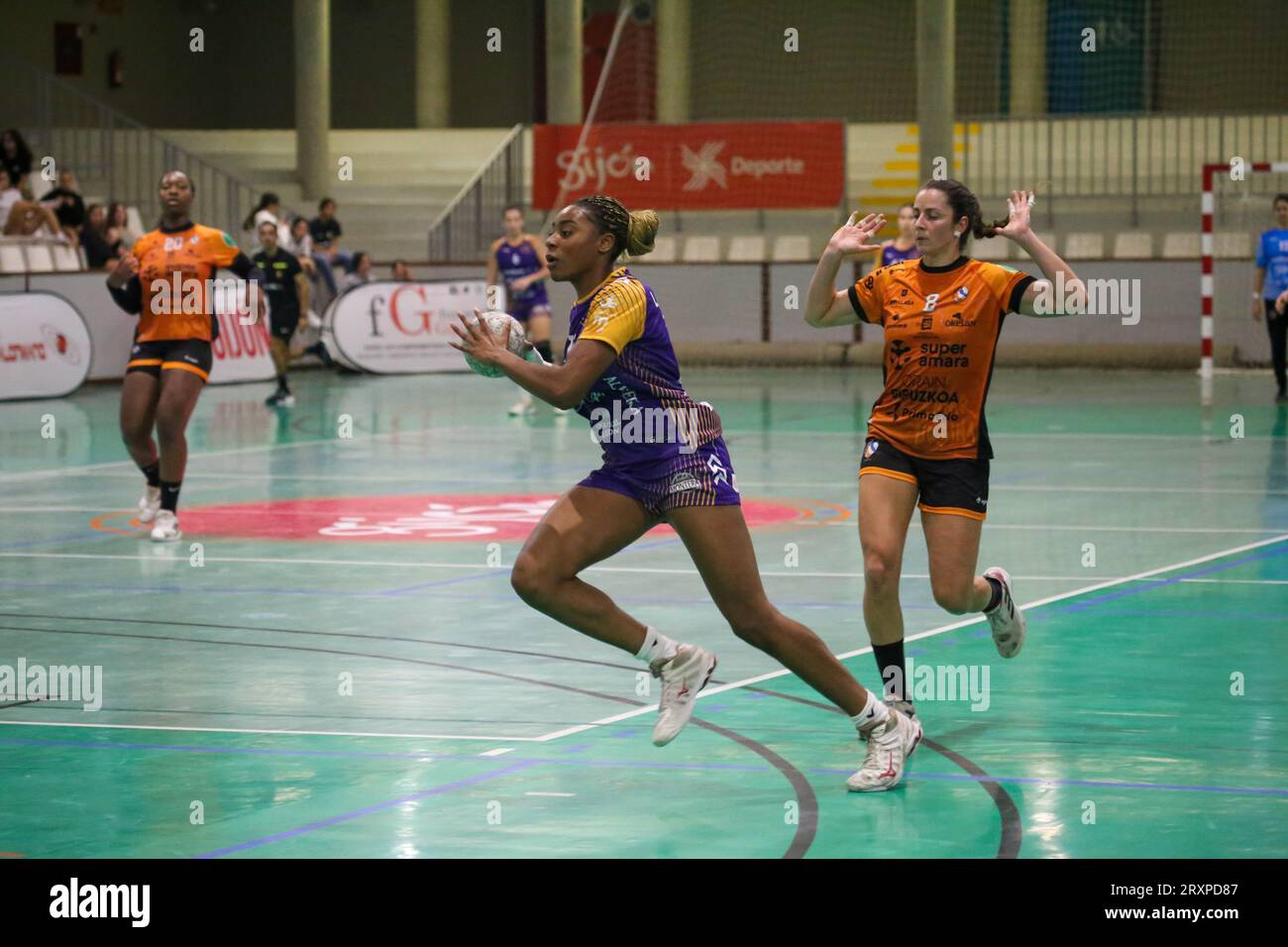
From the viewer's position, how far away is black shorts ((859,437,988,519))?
762 centimetres

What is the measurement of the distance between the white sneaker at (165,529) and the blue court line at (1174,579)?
6.00 metres

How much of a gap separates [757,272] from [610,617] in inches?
969

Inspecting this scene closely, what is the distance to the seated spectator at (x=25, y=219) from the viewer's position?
87.0 feet

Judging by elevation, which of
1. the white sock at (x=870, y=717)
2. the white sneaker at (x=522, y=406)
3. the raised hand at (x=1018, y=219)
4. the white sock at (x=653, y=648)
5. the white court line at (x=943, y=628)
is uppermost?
the raised hand at (x=1018, y=219)

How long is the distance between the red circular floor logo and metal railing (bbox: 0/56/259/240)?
17.4 metres

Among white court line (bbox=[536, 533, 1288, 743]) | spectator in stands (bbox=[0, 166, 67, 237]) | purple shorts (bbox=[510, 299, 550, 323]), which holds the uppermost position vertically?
spectator in stands (bbox=[0, 166, 67, 237])

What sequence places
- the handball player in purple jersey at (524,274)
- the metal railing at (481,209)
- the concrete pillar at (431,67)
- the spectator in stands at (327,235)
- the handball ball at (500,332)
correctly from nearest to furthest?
1. the handball ball at (500,332)
2. the handball player in purple jersey at (524,274)
3. the spectator in stands at (327,235)
4. the metal railing at (481,209)
5. the concrete pillar at (431,67)

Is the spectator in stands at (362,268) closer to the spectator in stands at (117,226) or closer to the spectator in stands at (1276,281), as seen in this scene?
the spectator in stands at (117,226)

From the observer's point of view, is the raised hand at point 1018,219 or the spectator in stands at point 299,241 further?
the spectator in stands at point 299,241

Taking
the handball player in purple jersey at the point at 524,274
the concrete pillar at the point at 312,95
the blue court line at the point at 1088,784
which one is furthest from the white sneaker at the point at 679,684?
the concrete pillar at the point at 312,95

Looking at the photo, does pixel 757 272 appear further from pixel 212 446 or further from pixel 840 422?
pixel 212 446

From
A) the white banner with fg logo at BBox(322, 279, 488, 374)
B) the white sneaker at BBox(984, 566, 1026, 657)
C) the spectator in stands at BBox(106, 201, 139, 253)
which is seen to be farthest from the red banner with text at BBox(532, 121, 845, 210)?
the white sneaker at BBox(984, 566, 1026, 657)

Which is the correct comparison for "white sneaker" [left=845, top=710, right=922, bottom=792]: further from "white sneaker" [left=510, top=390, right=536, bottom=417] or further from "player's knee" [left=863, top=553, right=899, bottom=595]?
"white sneaker" [left=510, top=390, right=536, bottom=417]
